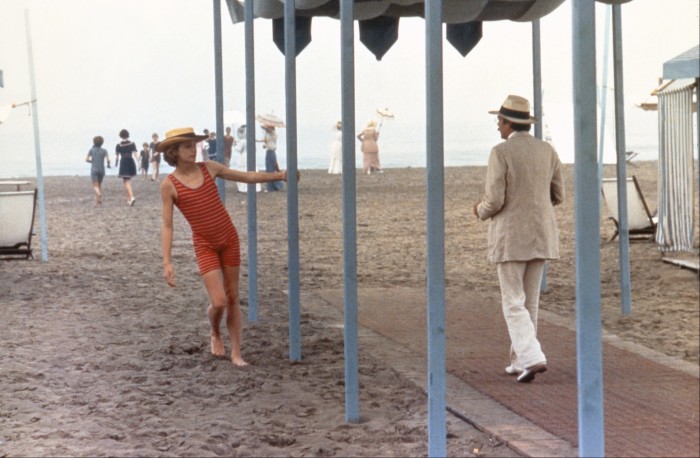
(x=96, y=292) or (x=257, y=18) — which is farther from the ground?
(x=257, y=18)

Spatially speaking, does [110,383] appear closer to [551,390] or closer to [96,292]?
[551,390]

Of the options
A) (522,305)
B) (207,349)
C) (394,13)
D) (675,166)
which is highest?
(394,13)

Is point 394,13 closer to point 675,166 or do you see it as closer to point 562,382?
point 562,382

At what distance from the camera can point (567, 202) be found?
98.4 feet

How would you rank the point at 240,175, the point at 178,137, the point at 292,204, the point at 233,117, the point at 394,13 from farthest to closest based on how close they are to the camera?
the point at 233,117 → the point at 394,13 → the point at 292,204 → the point at 240,175 → the point at 178,137

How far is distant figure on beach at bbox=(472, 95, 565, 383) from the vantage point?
845 cm

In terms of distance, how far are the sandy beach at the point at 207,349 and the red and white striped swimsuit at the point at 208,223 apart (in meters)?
0.78

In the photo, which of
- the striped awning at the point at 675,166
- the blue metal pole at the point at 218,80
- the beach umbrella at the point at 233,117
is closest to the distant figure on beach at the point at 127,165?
the beach umbrella at the point at 233,117

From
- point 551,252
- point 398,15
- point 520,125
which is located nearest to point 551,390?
point 551,252

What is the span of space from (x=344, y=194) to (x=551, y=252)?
1.51 meters

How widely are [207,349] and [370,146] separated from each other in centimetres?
3487

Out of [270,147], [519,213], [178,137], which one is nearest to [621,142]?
[519,213]

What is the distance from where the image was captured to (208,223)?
945cm

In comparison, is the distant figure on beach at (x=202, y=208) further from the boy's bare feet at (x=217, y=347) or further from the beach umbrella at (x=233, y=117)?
the beach umbrella at (x=233, y=117)
